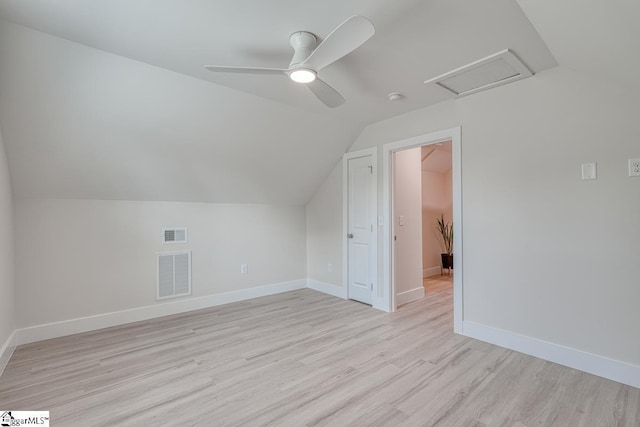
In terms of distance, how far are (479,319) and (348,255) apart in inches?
74.7

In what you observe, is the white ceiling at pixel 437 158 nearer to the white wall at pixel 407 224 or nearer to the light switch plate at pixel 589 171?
the white wall at pixel 407 224

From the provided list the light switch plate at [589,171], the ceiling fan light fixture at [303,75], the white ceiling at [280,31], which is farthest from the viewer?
the light switch plate at [589,171]

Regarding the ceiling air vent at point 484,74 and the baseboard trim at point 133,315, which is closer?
the ceiling air vent at point 484,74

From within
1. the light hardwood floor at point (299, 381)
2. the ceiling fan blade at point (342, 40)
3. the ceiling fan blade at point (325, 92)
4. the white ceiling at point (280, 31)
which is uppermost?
the white ceiling at point (280, 31)

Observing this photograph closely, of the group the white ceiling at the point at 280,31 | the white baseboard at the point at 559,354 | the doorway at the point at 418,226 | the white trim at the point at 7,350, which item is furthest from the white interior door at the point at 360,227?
the white trim at the point at 7,350

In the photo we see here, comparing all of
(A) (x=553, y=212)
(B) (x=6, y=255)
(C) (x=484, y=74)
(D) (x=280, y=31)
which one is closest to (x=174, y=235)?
(B) (x=6, y=255)

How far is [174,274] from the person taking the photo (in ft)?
12.5

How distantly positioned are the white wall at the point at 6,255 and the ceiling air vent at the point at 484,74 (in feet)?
12.4

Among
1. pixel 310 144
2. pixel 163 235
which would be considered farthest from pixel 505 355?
pixel 163 235

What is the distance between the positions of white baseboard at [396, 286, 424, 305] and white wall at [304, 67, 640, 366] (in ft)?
3.89

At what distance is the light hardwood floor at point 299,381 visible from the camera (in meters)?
1.84

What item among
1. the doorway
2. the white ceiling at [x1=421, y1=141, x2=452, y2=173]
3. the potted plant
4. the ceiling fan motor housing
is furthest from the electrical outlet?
the potted plant

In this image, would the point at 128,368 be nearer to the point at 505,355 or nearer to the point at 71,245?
the point at 71,245

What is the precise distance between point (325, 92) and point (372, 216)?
6.88ft
